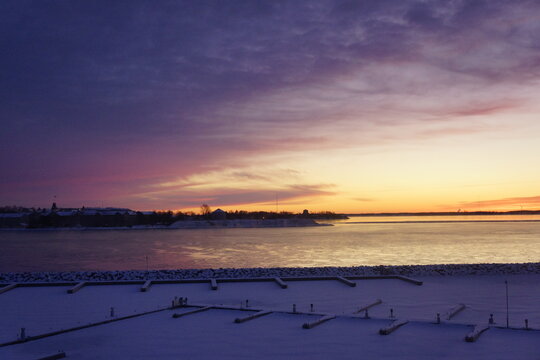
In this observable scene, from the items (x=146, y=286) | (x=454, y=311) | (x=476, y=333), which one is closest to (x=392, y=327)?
(x=476, y=333)

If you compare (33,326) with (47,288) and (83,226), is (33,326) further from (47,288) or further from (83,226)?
(83,226)

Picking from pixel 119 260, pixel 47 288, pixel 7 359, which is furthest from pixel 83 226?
pixel 7 359

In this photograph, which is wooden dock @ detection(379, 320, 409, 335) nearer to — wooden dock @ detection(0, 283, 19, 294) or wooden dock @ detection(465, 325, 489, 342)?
wooden dock @ detection(465, 325, 489, 342)

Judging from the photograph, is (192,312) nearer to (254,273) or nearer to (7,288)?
(7,288)

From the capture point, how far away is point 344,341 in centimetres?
945

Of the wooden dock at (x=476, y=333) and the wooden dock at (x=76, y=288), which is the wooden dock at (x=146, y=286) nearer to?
the wooden dock at (x=76, y=288)

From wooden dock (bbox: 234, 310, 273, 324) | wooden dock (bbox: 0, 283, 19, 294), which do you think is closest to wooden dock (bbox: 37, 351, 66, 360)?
wooden dock (bbox: 234, 310, 273, 324)

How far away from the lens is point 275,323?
11.0 m

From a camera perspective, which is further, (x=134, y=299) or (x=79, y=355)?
(x=134, y=299)

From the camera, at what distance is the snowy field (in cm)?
890

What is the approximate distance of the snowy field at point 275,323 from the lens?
29.2 ft

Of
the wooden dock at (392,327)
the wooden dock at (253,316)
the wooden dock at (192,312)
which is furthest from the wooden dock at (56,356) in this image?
the wooden dock at (392,327)

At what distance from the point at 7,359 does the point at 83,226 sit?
168 metres

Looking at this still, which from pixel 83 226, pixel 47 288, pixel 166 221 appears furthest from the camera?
pixel 166 221
